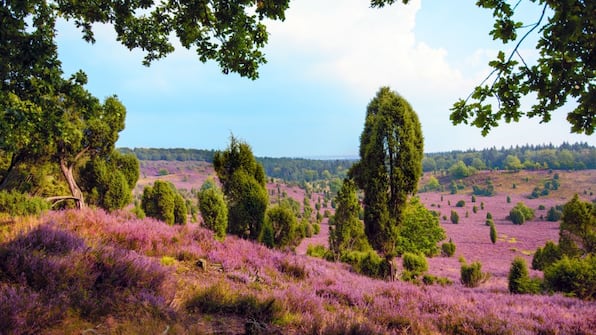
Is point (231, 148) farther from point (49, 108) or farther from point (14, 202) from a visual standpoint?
point (49, 108)

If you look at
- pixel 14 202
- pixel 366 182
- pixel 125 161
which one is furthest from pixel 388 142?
pixel 125 161

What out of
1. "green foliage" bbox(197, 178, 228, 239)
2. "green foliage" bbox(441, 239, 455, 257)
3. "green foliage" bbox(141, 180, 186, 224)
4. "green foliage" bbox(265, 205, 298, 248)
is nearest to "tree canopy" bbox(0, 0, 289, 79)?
"green foliage" bbox(197, 178, 228, 239)

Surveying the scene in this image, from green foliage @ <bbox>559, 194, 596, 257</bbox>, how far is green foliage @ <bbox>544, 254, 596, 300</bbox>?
5.88m

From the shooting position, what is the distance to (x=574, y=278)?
1233cm

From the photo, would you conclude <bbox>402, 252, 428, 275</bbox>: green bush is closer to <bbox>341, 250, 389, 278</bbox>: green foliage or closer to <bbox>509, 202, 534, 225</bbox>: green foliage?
<bbox>341, 250, 389, 278</bbox>: green foliage

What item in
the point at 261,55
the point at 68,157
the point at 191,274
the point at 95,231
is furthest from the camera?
the point at 68,157

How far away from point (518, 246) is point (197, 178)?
506 feet

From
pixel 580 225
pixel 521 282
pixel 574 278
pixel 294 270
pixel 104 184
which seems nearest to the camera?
pixel 294 270

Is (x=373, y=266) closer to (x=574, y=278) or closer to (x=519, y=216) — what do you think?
(x=574, y=278)

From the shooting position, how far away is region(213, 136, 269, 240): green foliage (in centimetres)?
1412

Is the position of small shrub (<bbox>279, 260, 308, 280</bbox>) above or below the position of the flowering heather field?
below

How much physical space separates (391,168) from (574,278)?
8.61m

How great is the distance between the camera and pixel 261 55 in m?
4.06

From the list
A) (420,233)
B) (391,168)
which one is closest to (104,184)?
(391,168)
